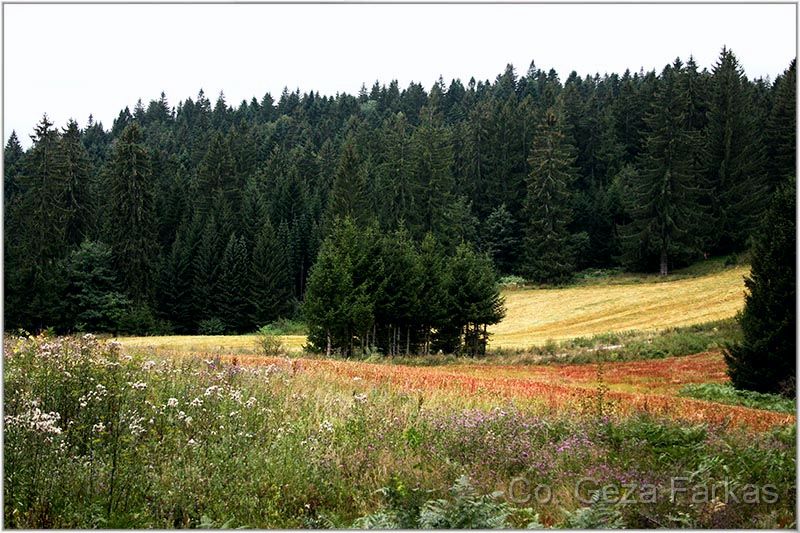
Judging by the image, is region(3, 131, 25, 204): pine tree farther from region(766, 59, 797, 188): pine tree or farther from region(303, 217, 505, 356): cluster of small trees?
region(766, 59, 797, 188): pine tree

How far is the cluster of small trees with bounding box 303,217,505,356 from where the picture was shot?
3397 cm

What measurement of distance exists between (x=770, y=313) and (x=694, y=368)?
8.07 m

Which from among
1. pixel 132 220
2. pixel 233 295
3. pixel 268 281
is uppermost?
pixel 132 220

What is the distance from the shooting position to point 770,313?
64.1 ft

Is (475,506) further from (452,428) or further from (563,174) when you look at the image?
(563,174)

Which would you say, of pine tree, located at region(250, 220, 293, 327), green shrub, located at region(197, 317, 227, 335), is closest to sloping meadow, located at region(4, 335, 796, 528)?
green shrub, located at region(197, 317, 227, 335)

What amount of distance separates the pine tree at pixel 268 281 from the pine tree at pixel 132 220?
10759 millimetres

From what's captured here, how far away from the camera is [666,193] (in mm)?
65812

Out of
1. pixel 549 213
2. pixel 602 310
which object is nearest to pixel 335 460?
pixel 602 310

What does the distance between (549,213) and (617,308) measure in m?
24.2

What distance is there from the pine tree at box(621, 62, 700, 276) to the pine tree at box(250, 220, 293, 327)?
37884 millimetres

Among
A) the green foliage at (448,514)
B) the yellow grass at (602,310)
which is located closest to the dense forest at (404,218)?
the yellow grass at (602,310)

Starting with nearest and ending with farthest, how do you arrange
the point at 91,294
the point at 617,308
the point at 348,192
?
the point at 617,308 → the point at 91,294 → the point at 348,192

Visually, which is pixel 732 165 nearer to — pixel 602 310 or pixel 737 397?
pixel 602 310
